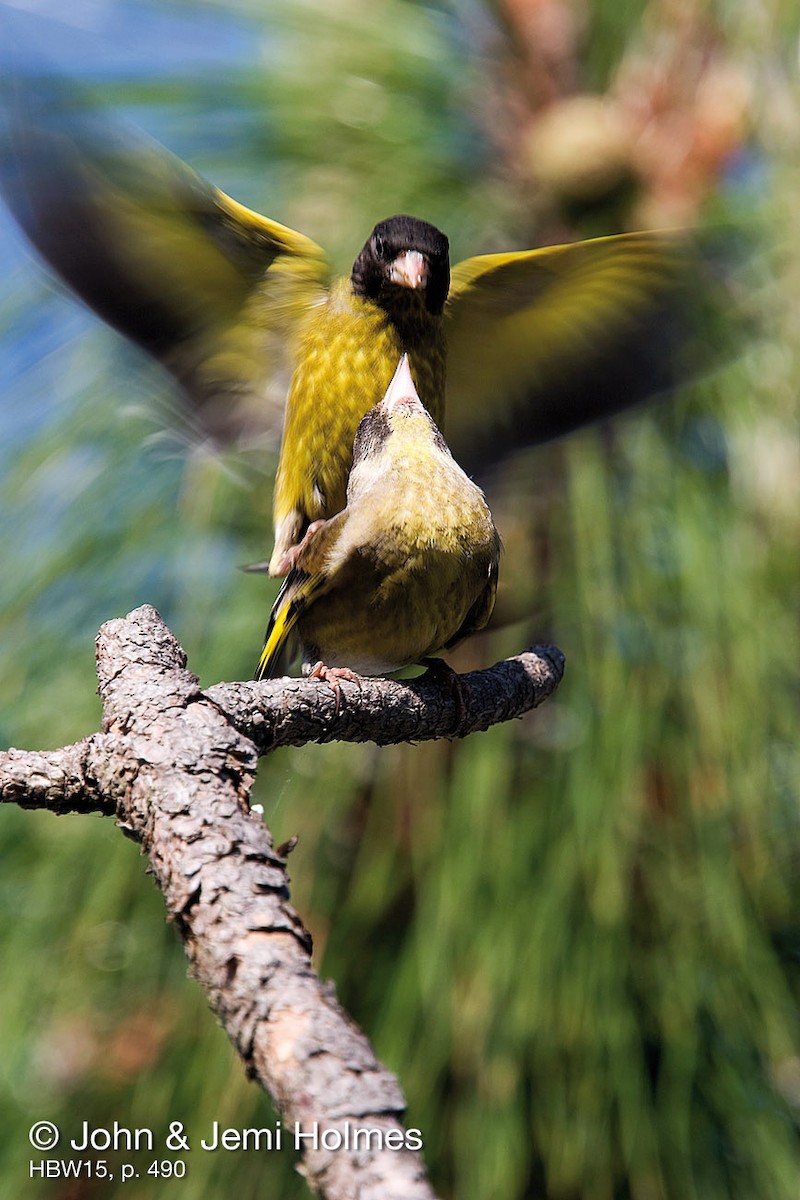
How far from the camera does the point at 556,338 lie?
1780 millimetres

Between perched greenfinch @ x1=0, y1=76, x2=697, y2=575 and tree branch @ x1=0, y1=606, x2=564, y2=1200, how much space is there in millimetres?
536

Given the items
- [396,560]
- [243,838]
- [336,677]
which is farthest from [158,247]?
[243,838]

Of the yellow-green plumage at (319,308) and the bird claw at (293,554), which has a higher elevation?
the yellow-green plumage at (319,308)

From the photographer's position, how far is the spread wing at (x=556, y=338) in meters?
1.62

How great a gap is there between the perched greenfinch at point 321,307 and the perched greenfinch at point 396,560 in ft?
0.50

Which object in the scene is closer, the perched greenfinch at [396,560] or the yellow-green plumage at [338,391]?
the perched greenfinch at [396,560]

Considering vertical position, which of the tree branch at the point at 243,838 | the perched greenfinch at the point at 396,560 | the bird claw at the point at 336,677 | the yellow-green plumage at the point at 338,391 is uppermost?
the yellow-green plumage at the point at 338,391

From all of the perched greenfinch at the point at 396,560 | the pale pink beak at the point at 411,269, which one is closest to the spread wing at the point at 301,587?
the perched greenfinch at the point at 396,560

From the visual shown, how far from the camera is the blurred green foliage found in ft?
5.84

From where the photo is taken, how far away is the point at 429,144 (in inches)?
84.1

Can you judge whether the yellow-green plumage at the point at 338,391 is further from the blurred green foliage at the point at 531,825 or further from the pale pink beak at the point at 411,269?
the blurred green foliage at the point at 531,825

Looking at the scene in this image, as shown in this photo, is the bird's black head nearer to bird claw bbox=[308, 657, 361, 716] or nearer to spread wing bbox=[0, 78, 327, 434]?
spread wing bbox=[0, 78, 327, 434]

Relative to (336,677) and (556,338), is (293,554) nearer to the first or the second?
(336,677)

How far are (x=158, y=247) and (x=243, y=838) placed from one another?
1.15 metres
